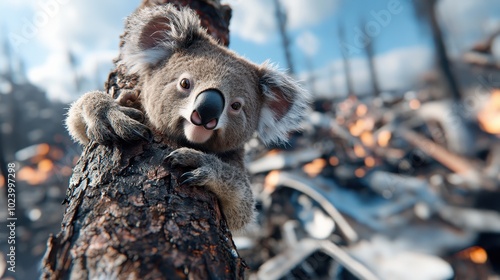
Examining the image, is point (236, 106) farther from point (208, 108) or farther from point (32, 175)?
point (32, 175)

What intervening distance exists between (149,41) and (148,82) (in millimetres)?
313

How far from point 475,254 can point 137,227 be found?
5.41 m

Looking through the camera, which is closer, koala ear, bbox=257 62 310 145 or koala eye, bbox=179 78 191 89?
koala eye, bbox=179 78 191 89

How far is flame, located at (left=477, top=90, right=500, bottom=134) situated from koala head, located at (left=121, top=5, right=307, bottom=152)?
17.8 ft

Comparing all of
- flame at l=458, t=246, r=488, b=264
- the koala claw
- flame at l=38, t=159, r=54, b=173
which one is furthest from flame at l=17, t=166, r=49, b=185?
flame at l=458, t=246, r=488, b=264

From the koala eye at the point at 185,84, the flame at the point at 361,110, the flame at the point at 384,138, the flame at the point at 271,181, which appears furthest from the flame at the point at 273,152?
the koala eye at the point at 185,84

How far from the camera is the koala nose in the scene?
1.34 m

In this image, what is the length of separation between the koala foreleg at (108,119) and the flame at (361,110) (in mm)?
7777

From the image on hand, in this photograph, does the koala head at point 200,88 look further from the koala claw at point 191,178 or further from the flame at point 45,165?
the flame at point 45,165

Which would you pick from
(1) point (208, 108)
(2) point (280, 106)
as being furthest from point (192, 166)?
(2) point (280, 106)

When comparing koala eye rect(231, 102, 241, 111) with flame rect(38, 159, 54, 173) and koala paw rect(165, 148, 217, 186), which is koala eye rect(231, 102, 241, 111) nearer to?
koala paw rect(165, 148, 217, 186)

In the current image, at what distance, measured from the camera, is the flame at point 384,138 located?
7.01 metres

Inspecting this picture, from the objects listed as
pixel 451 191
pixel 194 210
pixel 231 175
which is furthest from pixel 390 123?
pixel 194 210

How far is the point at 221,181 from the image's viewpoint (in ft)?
4.61
